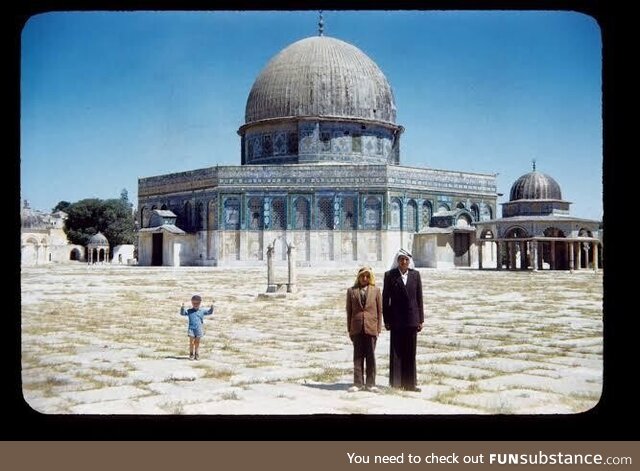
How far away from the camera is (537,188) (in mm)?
36750

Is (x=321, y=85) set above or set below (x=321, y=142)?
above

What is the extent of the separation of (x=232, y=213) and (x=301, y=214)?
3548 mm

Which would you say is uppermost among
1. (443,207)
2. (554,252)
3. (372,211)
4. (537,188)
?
(537,188)

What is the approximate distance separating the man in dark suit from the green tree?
179 ft

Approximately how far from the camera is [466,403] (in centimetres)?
524

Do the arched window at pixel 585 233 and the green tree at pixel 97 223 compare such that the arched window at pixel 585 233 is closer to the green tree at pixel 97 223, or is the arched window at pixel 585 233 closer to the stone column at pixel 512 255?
the stone column at pixel 512 255

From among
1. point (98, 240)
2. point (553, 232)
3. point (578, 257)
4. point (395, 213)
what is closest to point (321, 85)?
point (395, 213)

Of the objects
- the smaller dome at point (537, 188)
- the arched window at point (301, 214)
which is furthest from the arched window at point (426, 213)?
the arched window at point (301, 214)

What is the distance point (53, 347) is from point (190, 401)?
11.4 ft

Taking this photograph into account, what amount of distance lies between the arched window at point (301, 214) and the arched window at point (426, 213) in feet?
20.3

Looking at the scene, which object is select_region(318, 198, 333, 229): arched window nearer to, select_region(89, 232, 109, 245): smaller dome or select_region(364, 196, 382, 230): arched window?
select_region(364, 196, 382, 230): arched window

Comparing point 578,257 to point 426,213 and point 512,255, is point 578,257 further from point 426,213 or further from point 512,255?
point 426,213

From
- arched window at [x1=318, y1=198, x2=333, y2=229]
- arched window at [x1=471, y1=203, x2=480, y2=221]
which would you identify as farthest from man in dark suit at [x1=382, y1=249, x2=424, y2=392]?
arched window at [x1=471, y1=203, x2=480, y2=221]
